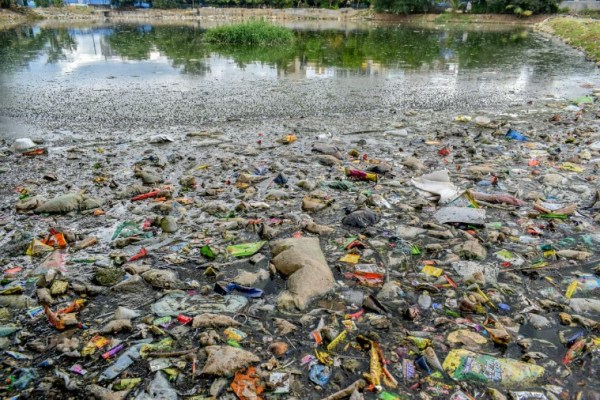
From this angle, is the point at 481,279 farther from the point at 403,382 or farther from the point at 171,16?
the point at 171,16

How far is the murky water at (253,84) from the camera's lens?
20.2ft

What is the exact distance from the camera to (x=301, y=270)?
243 cm

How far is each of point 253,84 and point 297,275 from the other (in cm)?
650

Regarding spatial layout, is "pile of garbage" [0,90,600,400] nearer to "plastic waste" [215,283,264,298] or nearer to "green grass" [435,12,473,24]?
"plastic waste" [215,283,264,298]

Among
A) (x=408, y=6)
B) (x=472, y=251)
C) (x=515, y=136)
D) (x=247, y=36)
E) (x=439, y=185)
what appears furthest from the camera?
(x=408, y=6)

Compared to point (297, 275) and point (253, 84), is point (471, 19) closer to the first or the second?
point (253, 84)

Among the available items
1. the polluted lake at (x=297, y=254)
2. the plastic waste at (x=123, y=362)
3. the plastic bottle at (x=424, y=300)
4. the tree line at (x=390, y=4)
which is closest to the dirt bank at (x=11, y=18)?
the tree line at (x=390, y=4)

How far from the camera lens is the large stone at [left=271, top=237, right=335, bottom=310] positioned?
7.47 feet

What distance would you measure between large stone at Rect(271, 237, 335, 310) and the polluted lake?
13 mm

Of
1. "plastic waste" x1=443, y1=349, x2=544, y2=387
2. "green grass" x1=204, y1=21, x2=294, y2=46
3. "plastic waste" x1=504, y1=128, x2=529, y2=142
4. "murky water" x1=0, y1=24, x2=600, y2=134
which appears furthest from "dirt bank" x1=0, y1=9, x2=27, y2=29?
"plastic waste" x1=443, y1=349, x2=544, y2=387

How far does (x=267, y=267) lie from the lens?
261cm

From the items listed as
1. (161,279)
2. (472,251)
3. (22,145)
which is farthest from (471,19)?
(161,279)

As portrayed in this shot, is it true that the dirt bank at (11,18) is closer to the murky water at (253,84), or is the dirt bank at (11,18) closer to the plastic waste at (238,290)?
the murky water at (253,84)

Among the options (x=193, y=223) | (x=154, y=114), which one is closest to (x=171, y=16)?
(x=154, y=114)
